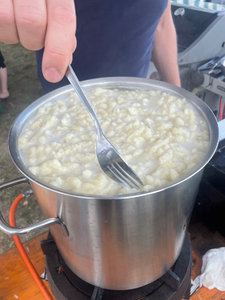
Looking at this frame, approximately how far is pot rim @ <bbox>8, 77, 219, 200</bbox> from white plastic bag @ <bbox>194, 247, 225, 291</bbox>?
0.57 metres

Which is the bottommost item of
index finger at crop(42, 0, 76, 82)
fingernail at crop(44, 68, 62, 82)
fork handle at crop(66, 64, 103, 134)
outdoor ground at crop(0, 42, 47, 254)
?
outdoor ground at crop(0, 42, 47, 254)

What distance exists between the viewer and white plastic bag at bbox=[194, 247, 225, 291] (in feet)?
3.21

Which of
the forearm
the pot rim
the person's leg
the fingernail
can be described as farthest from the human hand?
the person's leg

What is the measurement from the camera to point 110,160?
713 mm

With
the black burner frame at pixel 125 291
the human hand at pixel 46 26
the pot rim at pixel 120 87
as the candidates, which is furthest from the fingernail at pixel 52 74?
the black burner frame at pixel 125 291

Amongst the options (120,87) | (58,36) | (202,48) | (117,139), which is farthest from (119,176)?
(202,48)

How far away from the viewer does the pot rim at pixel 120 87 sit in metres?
0.56

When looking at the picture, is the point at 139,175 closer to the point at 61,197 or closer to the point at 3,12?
the point at 61,197

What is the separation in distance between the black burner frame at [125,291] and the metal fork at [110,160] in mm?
428

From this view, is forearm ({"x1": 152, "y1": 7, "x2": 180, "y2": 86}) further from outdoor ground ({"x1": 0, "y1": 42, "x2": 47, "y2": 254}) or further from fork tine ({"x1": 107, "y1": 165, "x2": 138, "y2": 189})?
outdoor ground ({"x1": 0, "y1": 42, "x2": 47, "y2": 254})

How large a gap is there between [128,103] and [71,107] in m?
0.25

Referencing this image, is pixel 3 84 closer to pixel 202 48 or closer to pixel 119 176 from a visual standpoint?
pixel 202 48

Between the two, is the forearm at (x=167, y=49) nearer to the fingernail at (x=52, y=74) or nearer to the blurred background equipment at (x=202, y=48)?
the blurred background equipment at (x=202, y=48)

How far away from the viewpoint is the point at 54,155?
818 mm
